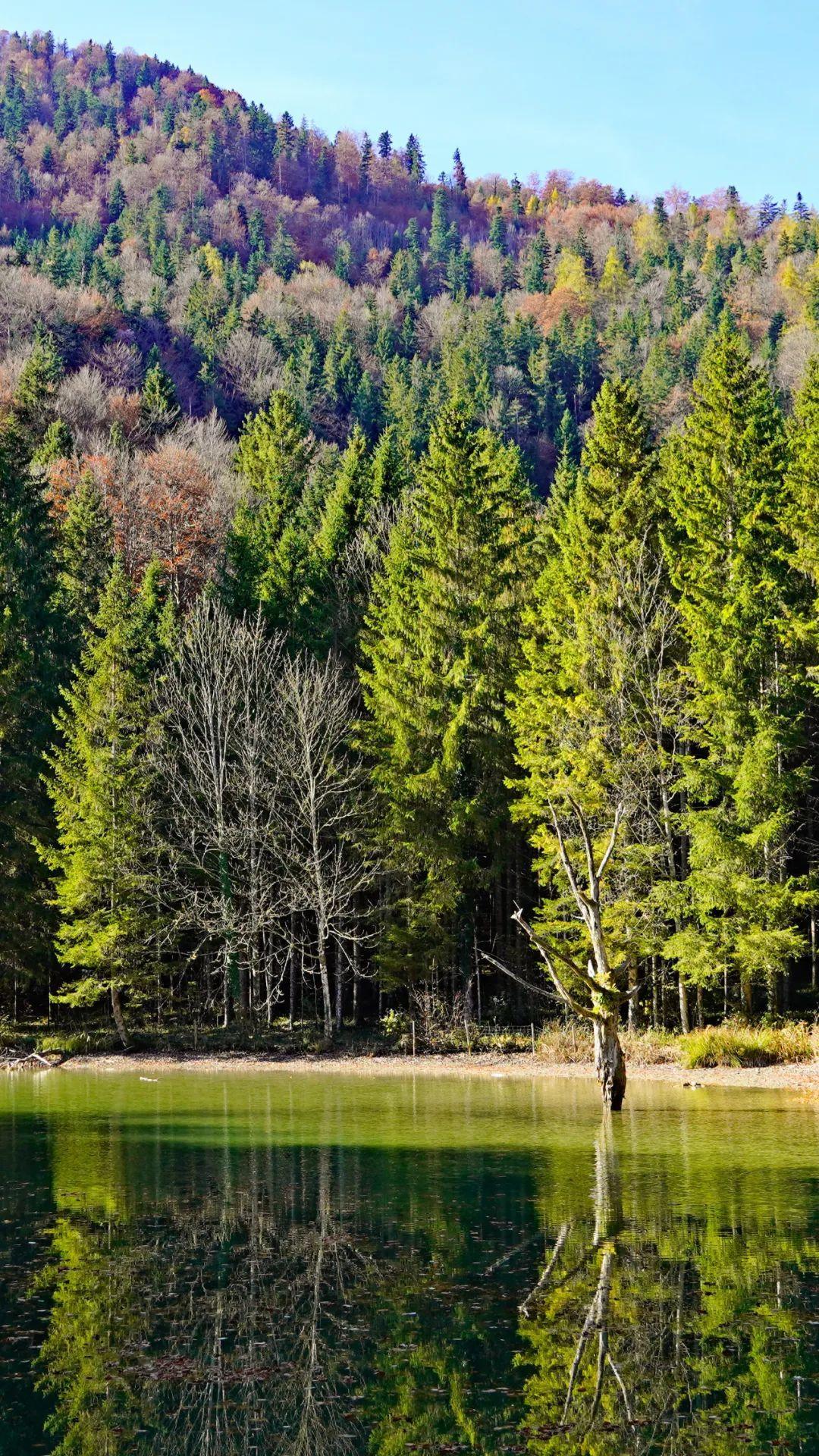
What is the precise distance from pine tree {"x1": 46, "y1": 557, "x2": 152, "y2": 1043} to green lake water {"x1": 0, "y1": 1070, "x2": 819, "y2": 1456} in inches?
628

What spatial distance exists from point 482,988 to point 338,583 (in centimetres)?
1483

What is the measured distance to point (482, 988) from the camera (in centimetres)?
4484

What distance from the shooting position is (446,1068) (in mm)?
34000

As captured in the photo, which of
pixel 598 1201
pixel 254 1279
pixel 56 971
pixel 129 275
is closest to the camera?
pixel 254 1279

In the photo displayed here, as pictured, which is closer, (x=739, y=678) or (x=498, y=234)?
(x=739, y=678)

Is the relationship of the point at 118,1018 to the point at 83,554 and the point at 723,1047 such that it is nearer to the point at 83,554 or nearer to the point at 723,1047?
the point at 723,1047

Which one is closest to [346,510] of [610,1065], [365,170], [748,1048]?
[748,1048]

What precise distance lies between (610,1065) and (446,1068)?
10803mm

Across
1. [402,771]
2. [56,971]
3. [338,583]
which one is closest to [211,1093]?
[402,771]

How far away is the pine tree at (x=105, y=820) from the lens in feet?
127

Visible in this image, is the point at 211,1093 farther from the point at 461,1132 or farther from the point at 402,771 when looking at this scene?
the point at 402,771

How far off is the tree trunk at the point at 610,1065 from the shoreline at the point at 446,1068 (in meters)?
4.58

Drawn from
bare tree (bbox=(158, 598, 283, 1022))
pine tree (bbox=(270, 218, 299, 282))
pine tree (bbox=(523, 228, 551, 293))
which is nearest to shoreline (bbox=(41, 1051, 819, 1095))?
bare tree (bbox=(158, 598, 283, 1022))

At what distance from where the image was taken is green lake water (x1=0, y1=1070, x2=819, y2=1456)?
9031mm
